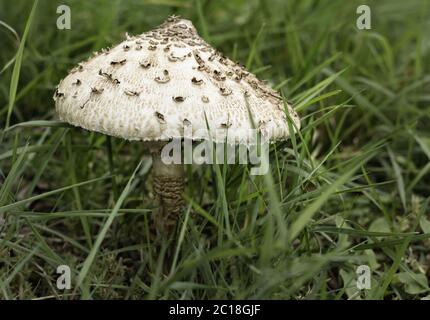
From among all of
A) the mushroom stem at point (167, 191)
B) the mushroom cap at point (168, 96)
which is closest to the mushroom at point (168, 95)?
the mushroom cap at point (168, 96)

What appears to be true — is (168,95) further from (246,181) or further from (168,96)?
(246,181)

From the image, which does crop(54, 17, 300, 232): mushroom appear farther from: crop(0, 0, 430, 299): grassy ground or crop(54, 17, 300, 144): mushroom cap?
crop(0, 0, 430, 299): grassy ground

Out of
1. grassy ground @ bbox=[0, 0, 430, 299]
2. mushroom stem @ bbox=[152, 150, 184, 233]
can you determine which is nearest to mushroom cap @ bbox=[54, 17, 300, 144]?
grassy ground @ bbox=[0, 0, 430, 299]

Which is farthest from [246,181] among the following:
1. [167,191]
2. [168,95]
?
[168,95]

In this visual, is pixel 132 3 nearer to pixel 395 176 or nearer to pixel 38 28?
pixel 38 28

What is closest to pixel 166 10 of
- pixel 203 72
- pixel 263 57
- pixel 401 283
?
pixel 263 57

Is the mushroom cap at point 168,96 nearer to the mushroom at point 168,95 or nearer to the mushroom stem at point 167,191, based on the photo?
the mushroom at point 168,95
